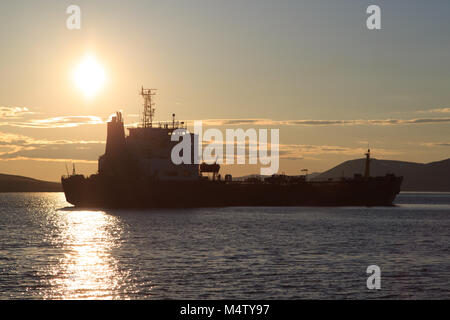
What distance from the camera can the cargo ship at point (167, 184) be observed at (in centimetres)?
7956

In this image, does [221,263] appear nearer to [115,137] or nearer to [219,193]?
[115,137]

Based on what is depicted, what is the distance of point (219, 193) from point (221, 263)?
58.1 m

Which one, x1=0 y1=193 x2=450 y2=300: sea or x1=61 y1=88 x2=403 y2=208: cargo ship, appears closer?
x1=0 y1=193 x2=450 y2=300: sea

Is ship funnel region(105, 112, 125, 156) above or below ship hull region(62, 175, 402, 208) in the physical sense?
above

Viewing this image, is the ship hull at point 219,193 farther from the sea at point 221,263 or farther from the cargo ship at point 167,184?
the sea at point 221,263

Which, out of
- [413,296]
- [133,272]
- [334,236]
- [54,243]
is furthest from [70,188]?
[413,296]

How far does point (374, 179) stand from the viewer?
94.6m

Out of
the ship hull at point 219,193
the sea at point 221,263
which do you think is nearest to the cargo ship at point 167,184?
the ship hull at point 219,193

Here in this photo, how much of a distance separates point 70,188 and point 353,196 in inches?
1798

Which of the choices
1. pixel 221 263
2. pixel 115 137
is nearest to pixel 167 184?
pixel 115 137

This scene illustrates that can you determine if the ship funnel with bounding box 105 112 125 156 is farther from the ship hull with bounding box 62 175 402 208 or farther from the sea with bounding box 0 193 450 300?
the sea with bounding box 0 193 450 300

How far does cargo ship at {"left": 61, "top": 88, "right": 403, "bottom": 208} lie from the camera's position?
7956 centimetres

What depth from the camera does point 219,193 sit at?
87.5 meters

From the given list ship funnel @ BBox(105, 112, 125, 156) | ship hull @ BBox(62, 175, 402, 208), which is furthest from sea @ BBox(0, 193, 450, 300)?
ship funnel @ BBox(105, 112, 125, 156)
